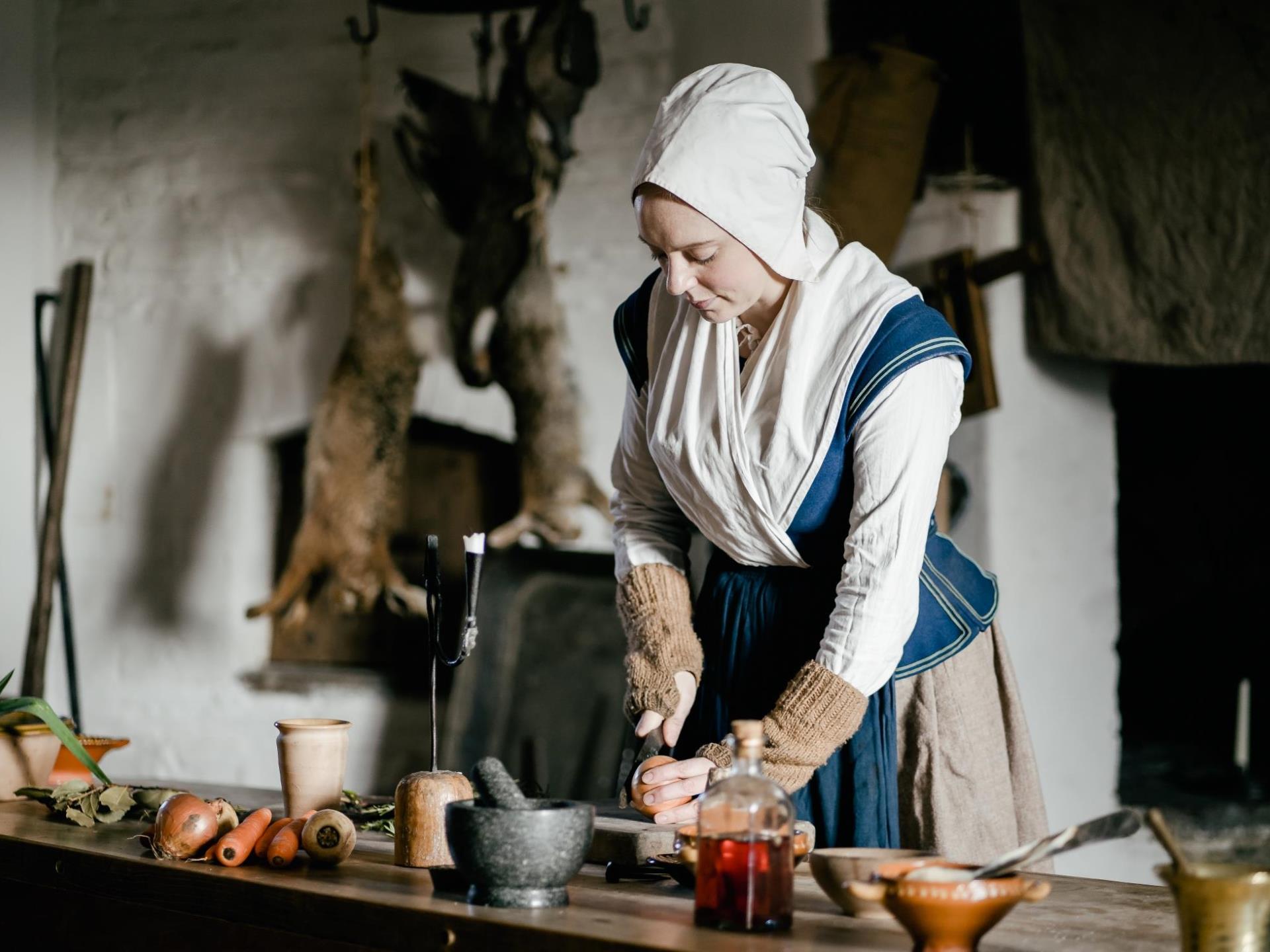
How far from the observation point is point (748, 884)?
1.19 meters

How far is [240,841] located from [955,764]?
2.93ft

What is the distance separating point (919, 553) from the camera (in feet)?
5.29

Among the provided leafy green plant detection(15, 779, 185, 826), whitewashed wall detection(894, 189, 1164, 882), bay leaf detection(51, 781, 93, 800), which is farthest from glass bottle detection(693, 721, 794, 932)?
whitewashed wall detection(894, 189, 1164, 882)

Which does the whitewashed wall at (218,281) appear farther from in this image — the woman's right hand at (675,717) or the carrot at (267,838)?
the carrot at (267,838)

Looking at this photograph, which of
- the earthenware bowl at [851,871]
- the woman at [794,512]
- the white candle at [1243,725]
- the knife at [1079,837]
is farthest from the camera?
the white candle at [1243,725]

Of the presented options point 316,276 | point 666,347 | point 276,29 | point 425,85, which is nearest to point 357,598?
point 316,276

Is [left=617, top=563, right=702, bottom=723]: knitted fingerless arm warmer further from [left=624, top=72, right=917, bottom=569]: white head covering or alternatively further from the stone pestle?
the stone pestle

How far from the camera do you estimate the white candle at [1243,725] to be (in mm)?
3016

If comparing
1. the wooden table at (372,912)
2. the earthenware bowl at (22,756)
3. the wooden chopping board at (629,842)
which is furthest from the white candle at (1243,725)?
the earthenware bowl at (22,756)

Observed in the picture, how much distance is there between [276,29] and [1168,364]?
2.55 m

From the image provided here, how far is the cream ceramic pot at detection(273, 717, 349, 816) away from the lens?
1.69 m

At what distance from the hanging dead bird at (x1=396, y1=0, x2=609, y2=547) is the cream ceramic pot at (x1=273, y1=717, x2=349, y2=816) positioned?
166 cm

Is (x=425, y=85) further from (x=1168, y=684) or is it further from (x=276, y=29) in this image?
(x=1168, y=684)

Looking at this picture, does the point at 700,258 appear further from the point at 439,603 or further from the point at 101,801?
the point at 101,801
